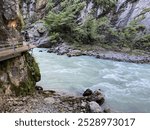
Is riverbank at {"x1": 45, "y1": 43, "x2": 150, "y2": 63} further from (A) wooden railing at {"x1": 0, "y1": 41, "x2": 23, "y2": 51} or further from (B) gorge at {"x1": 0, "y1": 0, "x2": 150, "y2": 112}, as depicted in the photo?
(A) wooden railing at {"x1": 0, "y1": 41, "x2": 23, "y2": 51}

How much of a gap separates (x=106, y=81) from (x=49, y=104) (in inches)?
252

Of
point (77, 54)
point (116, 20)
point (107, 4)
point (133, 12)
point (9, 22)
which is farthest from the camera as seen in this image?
point (107, 4)

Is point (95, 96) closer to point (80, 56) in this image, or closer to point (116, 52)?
point (80, 56)

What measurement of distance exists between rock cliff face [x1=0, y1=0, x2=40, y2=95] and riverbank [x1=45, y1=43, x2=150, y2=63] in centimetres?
1390

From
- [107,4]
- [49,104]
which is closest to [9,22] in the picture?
[49,104]

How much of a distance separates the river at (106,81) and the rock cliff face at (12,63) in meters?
2.54

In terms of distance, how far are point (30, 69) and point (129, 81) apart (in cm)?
656

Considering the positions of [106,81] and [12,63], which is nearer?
[12,63]

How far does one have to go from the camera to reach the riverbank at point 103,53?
2482 centimetres

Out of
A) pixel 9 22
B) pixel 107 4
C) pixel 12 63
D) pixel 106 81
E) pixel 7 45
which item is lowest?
pixel 106 81

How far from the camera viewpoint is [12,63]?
1007 centimetres

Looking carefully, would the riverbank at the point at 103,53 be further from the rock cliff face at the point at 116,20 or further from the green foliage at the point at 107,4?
the green foliage at the point at 107,4

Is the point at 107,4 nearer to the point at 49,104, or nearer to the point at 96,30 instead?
the point at 96,30

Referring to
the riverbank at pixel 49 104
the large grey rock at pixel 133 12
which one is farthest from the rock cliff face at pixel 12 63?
the large grey rock at pixel 133 12
